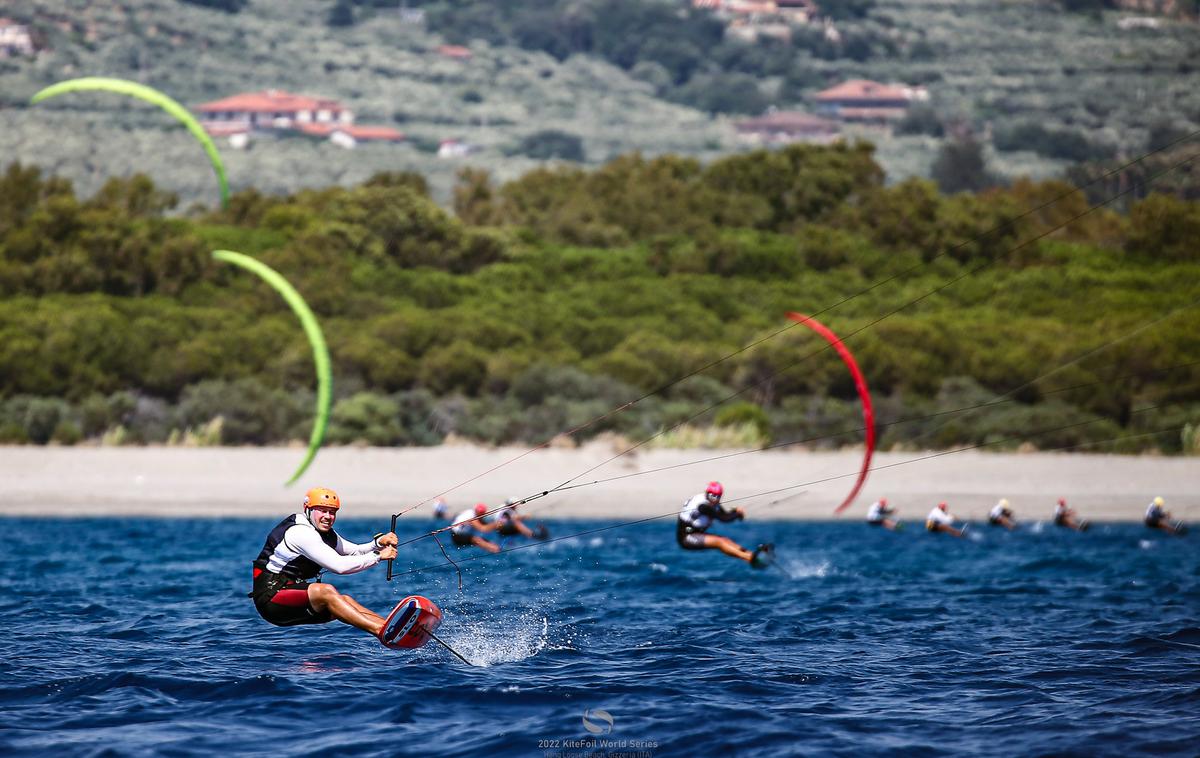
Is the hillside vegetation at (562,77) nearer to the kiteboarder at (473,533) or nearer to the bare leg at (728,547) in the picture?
the kiteboarder at (473,533)

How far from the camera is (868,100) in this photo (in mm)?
146375

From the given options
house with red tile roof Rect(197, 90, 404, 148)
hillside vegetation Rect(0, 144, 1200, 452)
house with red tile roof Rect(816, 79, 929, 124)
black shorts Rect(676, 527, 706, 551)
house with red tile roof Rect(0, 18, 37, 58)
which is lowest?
black shorts Rect(676, 527, 706, 551)

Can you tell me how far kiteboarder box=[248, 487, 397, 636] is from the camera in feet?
43.8

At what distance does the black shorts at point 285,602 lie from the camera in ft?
44.3

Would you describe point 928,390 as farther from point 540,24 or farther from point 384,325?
point 540,24

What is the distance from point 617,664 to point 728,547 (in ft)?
19.2

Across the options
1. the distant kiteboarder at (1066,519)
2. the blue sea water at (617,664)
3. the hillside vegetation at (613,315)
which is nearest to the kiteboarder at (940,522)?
the distant kiteboarder at (1066,519)

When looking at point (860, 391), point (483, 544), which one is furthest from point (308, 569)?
point (860, 391)

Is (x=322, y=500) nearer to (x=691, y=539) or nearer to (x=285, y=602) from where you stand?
(x=285, y=602)

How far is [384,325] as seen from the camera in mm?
42906

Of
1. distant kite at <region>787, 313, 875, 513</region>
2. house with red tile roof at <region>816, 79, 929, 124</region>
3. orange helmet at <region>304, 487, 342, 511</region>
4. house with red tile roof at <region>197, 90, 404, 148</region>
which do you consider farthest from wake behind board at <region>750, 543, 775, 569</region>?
house with red tile roof at <region>816, 79, 929, 124</region>

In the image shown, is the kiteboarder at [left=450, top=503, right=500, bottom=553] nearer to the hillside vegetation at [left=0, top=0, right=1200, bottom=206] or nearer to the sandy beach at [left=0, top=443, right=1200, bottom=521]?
the sandy beach at [left=0, top=443, right=1200, bottom=521]

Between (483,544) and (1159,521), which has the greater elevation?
(483,544)

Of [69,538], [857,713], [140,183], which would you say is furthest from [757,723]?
[140,183]
